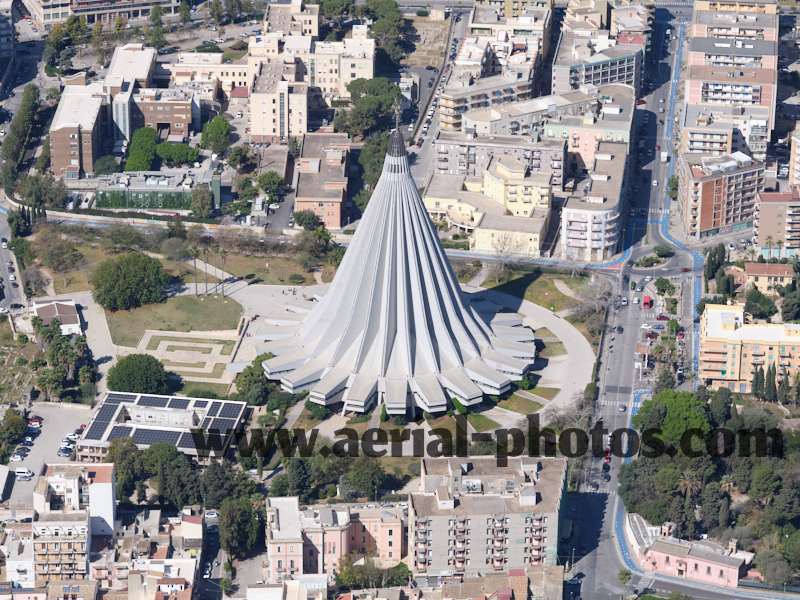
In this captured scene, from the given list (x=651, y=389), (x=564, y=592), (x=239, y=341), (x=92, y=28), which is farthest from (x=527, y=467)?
(x=92, y=28)

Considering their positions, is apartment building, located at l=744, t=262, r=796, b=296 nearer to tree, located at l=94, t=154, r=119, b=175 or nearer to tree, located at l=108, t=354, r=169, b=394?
tree, located at l=108, t=354, r=169, b=394

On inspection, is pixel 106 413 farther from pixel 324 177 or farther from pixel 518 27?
pixel 518 27

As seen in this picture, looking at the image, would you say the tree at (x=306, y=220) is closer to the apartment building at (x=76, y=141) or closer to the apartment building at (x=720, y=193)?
the apartment building at (x=76, y=141)

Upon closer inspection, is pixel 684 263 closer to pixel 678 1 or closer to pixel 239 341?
pixel 239 341

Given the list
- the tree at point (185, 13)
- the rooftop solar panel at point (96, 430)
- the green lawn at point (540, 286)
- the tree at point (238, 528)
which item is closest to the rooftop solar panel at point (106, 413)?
the rooftop solar panel at point (96, 430)

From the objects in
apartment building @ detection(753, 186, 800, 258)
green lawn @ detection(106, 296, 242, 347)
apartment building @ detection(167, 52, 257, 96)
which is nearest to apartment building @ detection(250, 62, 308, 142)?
apartment building @ detection(167, 52, 257, 96)

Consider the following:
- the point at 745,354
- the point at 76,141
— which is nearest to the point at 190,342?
the point at 76,141

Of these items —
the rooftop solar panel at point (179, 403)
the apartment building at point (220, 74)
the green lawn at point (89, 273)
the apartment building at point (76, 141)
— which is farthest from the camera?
the apartment building at point (220, 74)
